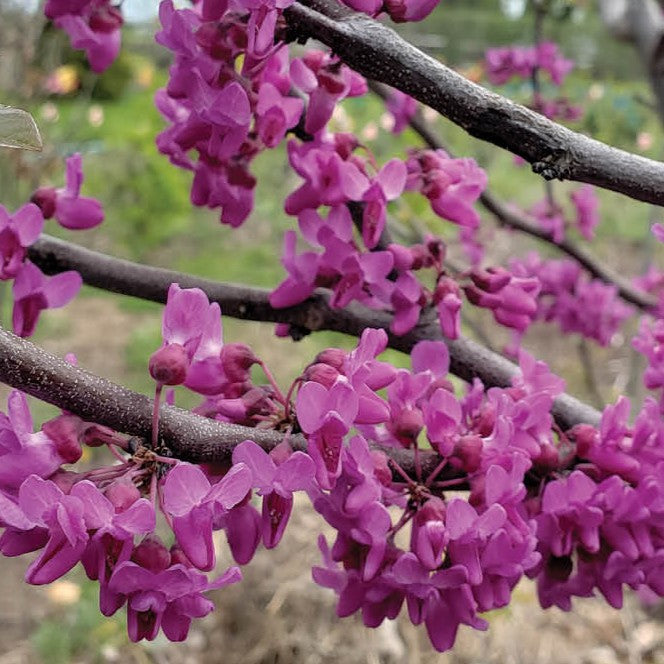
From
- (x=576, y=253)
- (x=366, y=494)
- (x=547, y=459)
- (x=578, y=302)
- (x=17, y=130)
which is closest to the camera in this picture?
(x=17, y=130)

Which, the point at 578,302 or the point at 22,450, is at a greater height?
the point at 22,450

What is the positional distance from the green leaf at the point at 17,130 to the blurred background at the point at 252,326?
0.46 m

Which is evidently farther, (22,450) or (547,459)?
(547,459)

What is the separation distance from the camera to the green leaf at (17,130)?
513 millimetres

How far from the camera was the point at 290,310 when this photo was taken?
900 millimetres

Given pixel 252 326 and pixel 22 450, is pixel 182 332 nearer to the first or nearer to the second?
pixel 22 450

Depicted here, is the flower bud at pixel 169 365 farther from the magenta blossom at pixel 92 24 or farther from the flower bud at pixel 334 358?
the magenta blossom at pixel 92 24

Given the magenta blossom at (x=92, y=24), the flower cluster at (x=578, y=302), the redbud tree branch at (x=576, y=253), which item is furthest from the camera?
the flower cluster at (x=578, y=302)

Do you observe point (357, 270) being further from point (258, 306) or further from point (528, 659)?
point (528, 659)

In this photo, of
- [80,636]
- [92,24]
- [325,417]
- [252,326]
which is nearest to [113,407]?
[325,417]

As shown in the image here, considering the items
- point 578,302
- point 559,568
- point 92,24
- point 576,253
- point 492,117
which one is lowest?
point 578,302

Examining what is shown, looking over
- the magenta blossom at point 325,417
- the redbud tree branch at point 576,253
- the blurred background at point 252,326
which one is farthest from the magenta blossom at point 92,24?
the redbud tree branch at point 576,253

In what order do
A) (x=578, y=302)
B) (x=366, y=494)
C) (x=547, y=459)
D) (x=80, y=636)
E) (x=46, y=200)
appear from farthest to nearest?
(x=80, y=636)
(x=578, y=302)
(x=46, y=200)
(x=547, y=459)
(x=366, y=494)

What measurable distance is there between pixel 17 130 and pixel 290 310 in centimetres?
42
